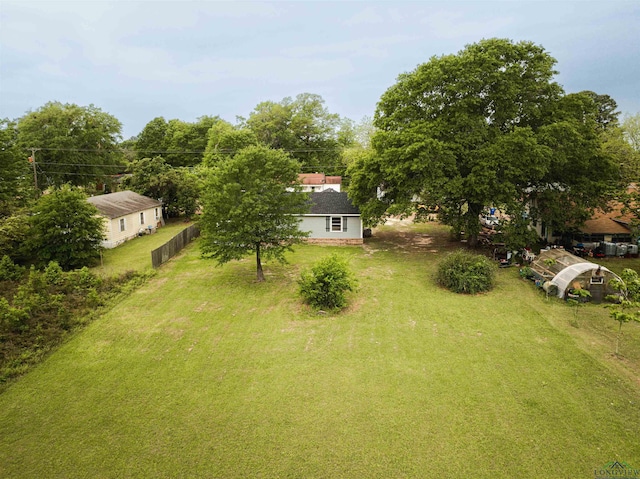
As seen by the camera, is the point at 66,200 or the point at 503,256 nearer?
the point at 66,200

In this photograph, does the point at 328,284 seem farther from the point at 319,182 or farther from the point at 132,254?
the point at 319,182

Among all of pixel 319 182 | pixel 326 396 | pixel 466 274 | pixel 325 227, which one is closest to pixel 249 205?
pixel 326 396

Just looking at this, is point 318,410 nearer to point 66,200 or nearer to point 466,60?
point 66,200

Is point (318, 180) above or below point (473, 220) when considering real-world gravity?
above

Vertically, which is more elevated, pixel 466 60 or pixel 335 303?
pixel 466 60

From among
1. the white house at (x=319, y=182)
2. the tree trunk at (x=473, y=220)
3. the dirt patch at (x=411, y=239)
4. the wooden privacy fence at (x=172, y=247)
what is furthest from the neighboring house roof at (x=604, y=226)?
the white house at (x=319, y=182)

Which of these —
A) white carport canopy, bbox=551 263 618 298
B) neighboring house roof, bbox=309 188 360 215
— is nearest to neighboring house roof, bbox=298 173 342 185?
neighboring house roof, bbox=309 188 360 215

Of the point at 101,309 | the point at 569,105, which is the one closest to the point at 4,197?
the point at 101,309
